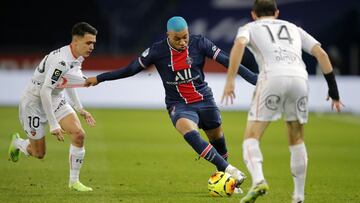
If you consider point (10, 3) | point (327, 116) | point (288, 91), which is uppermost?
point (10, 3)

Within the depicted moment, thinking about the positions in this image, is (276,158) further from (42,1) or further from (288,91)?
(42,1)

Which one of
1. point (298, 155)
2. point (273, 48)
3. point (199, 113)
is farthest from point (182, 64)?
point (298, 155)

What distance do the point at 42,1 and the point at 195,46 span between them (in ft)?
72.5

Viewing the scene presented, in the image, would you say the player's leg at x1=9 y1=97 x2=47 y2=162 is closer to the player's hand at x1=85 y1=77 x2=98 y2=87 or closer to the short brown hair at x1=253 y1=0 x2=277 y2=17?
the player's hand at x1=85 y1=77 x2=98 y2=87

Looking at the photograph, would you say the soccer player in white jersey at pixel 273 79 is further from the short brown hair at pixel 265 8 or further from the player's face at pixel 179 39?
the player's face at pixel 179 39

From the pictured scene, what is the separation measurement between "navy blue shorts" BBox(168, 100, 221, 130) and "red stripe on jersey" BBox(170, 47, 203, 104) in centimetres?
8

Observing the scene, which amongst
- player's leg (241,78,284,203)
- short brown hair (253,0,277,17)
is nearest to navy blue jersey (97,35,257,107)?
short brown hair (253,0,277,17)

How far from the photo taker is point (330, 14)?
3197cm

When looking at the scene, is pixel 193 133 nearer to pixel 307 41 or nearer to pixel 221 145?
pixel 221 145

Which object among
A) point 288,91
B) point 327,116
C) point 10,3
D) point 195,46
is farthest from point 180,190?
point 10,3

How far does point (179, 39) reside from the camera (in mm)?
10461

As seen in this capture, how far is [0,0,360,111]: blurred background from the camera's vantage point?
30.9m

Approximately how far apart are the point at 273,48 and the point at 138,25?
74.7ft

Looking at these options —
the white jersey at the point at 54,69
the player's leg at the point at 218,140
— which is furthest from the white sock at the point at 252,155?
the white jersey at the point at 54,69
